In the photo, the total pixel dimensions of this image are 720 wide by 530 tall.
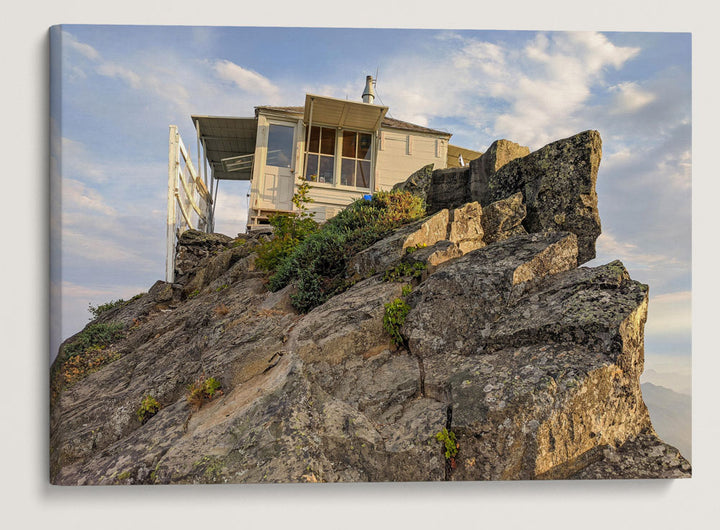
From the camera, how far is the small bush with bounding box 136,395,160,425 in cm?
462

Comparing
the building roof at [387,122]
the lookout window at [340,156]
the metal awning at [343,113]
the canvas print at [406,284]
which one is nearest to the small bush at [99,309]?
the canvas print at [406,284]

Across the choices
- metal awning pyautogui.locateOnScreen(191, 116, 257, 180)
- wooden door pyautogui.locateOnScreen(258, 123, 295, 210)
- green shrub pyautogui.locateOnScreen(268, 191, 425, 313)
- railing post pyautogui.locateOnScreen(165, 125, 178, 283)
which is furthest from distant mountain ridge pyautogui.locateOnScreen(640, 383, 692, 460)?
metal awning pyautogui.locateOnScreen(191, 116, 257, 180)

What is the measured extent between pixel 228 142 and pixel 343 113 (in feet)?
13.4

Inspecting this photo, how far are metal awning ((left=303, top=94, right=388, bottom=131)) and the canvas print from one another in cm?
483

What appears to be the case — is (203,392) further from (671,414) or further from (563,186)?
(563,186)

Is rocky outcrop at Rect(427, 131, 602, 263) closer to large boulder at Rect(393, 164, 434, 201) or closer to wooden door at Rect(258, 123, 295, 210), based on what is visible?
large boulder at Rect(393, 164, 434, 201)

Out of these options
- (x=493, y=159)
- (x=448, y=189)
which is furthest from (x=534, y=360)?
(x=448, y=189)

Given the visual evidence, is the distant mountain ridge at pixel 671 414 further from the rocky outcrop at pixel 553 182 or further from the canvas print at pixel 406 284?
the rocky outcrop at pixel 553 182

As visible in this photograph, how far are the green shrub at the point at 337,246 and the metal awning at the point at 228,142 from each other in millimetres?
7099

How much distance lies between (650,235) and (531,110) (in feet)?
6.55

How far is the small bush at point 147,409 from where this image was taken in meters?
4.62

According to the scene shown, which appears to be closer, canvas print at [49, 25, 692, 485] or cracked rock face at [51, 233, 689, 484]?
cracked rock face at [51, 233, 689, 484]

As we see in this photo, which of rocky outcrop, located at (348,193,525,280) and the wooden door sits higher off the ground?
the wooden door

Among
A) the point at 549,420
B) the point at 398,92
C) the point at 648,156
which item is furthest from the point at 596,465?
the point at 398,92
